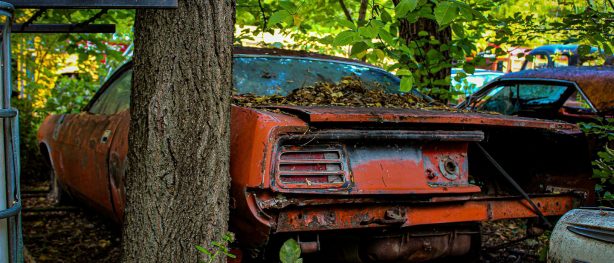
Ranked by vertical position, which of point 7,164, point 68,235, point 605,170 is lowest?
point 68,235

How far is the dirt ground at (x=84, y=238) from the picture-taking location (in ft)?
15.8

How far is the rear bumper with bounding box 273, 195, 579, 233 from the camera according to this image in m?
3.06

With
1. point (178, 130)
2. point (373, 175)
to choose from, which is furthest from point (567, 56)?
point (178, 130)

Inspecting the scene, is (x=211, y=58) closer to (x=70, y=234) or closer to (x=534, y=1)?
(x=70, y=234)

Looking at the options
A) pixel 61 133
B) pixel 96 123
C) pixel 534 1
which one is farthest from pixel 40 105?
pixel 534 1

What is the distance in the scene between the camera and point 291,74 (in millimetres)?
4504

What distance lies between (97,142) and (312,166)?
2.15m

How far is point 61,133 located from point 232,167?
313 centimetres

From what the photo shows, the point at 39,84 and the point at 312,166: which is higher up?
the point at 39,84

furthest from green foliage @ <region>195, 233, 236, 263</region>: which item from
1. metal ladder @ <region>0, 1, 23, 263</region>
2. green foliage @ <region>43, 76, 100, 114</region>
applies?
green foliage @ <region>43, 76, 100, 114</region>

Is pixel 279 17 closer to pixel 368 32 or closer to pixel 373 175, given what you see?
pixel 368 32

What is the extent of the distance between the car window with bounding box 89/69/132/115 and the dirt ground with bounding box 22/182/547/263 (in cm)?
100

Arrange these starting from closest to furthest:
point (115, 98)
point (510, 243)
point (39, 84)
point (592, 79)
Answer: point (510, 243), point (115, 98), point (592, 79), point (39, 84)

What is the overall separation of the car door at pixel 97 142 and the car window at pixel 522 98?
3.69 metres
